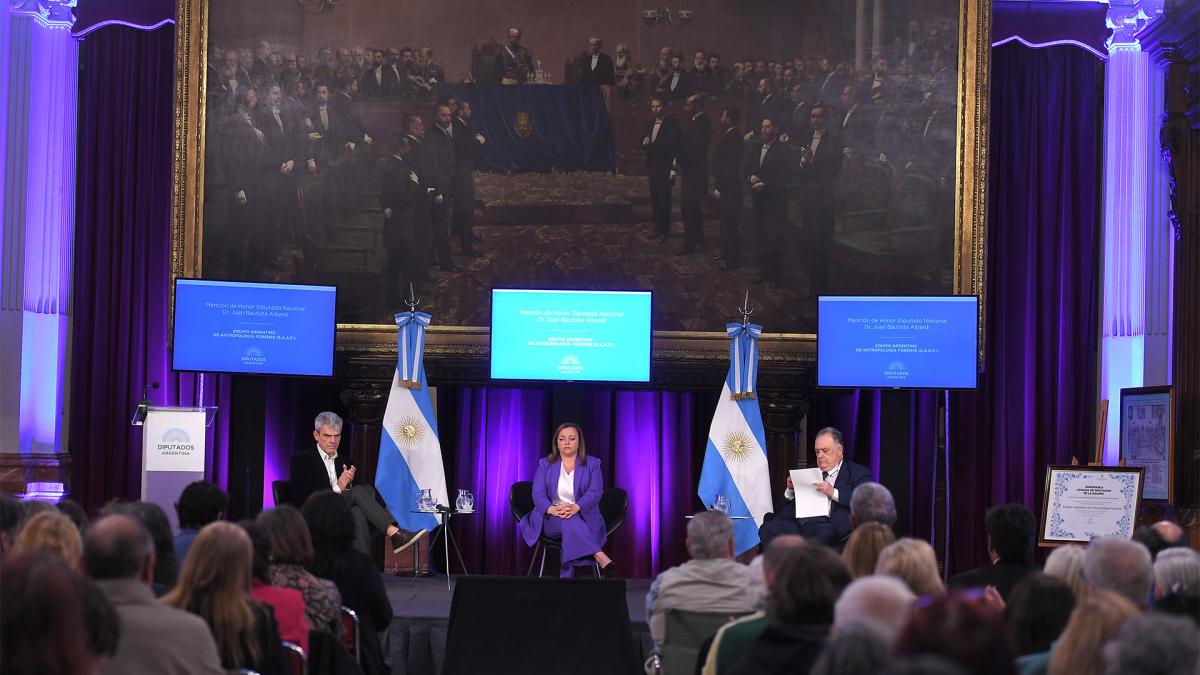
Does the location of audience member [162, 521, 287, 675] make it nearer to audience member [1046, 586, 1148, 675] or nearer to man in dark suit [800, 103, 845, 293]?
audience member [1046, 586, 1148, 675]

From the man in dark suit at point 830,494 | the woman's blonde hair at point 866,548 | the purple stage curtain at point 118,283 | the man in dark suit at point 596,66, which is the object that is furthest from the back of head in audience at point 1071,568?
the purple stage curtain at point 118,283

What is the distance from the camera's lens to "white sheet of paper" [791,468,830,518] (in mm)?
7980

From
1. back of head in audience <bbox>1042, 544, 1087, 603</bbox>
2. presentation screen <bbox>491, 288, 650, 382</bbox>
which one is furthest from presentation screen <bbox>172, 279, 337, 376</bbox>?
back of head in audience <bbox>1042, 544, 1087, 603</bbox>

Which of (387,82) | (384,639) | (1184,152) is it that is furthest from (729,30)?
(384,639)

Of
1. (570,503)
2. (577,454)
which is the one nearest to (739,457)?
(577,454)

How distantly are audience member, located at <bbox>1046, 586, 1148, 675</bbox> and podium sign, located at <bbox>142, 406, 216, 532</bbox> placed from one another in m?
6.41

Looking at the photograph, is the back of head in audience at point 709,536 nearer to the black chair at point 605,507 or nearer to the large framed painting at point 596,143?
the black chair at point 605,507

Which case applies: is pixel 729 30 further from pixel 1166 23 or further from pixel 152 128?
pixel 152 128

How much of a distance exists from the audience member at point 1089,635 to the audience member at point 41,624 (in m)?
1.99

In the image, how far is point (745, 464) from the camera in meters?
8.67

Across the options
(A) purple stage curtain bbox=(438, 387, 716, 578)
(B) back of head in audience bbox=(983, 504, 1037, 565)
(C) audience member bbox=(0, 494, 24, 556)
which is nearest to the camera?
(C) audience member bbox=(0, 494, 24, 556)

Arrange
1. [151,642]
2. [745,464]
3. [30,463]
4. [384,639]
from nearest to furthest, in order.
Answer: [151,642]
[384,639]
[745,464]
[30,463]

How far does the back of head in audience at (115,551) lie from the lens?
3.36 metres

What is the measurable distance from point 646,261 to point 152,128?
12.9 ft
